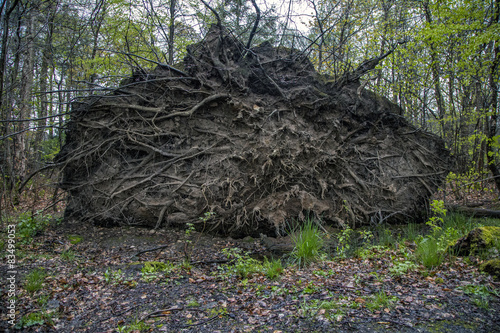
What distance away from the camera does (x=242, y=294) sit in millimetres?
3891

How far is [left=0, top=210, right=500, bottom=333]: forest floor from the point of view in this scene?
9.78 ft

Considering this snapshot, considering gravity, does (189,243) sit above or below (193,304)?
above

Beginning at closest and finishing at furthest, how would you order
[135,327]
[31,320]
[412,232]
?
[135,327] → [31,320] → [412,232]

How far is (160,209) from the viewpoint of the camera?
272 inches

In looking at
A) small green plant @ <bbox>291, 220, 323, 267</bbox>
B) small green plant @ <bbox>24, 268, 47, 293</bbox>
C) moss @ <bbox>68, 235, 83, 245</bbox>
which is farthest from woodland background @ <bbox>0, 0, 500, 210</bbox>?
small green plant @ <bbox>291, 220, 323, 267</bbox>

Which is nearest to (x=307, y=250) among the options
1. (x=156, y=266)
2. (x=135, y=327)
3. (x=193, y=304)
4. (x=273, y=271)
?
(x=273, y=271)

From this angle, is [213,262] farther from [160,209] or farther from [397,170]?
[397,170]

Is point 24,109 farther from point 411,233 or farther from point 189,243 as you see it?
point 411,233

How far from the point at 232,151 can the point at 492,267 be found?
5.33 m

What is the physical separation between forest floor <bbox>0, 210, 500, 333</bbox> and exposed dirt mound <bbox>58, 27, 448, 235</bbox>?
158cm

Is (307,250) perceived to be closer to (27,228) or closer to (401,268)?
(401,268)

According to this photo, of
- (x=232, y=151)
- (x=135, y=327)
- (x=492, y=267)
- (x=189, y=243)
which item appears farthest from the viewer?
(x=232, y=151)

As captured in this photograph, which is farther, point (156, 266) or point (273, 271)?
point (156, 266)

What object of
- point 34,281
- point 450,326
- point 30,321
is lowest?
point 30,321
